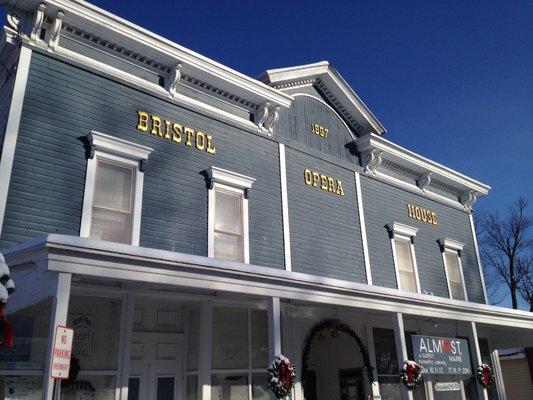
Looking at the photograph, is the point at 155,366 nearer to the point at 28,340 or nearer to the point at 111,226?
the point at 28,340

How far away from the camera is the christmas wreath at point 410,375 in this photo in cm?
959

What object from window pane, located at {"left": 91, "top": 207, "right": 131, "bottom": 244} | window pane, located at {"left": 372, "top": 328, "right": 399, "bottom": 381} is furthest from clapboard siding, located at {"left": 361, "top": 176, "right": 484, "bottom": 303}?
window pane, located at {"left": 91, "top": 207, "right": 131, "bottom": 244}

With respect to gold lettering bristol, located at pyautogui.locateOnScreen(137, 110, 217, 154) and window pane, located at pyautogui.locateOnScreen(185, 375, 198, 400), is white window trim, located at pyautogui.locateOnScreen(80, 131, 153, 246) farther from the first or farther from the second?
window pane, located at pyautogui.locateOnScreen(185, 375, 198, 400)

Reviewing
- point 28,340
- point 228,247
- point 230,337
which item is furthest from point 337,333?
point 28,340

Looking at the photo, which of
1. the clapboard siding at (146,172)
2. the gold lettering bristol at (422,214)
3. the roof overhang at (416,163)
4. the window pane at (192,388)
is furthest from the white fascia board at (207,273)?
the roof overhang at (416,163)

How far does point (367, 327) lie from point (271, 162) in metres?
4.64

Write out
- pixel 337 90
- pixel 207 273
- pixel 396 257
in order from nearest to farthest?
pixel 207 273
pixel 396 257
pixel 337 90

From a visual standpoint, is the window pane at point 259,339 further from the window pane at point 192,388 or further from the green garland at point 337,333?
the window pane at point 192,388

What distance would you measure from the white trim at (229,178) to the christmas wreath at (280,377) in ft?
14.4

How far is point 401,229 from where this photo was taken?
14.7 m

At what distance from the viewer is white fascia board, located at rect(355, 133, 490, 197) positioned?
1455cm

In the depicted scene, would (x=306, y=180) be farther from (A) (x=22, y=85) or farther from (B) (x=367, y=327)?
(A) (x=22, y=85)

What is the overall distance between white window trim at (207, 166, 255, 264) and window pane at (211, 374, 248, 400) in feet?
7.54

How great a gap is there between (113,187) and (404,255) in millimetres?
8786
